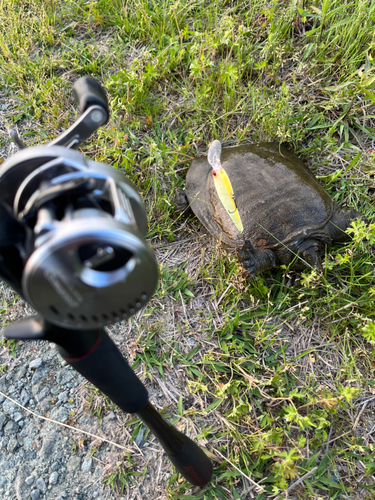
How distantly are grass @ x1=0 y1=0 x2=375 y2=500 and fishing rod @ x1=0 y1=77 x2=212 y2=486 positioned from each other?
1125mm

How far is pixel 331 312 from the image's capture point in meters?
1.95

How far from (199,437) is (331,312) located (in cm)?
99

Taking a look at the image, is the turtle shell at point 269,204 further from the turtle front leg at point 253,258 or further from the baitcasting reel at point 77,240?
the baitcasting reel at point 77,240

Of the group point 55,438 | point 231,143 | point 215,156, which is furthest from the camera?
point 231,143

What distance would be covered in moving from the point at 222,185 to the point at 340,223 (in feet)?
2.74

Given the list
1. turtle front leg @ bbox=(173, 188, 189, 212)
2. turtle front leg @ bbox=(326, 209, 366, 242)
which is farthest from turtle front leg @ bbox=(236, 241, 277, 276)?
turtle front leg @ bbox=(173, 188, 189, 212)

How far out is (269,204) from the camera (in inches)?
85.1

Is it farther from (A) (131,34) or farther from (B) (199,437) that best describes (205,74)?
(B) (199,437)

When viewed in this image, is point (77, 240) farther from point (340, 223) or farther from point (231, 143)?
point (231, 143)

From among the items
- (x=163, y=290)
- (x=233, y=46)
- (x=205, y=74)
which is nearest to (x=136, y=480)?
(x=163, y=290)

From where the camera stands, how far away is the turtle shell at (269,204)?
215 cm

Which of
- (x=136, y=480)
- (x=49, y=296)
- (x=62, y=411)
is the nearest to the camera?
(x=49, y=296)

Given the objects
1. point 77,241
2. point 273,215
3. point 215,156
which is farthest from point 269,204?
point 77,241

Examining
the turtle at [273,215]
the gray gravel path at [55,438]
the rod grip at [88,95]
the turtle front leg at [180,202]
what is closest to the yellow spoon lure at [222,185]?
the turtle at [273,215]
